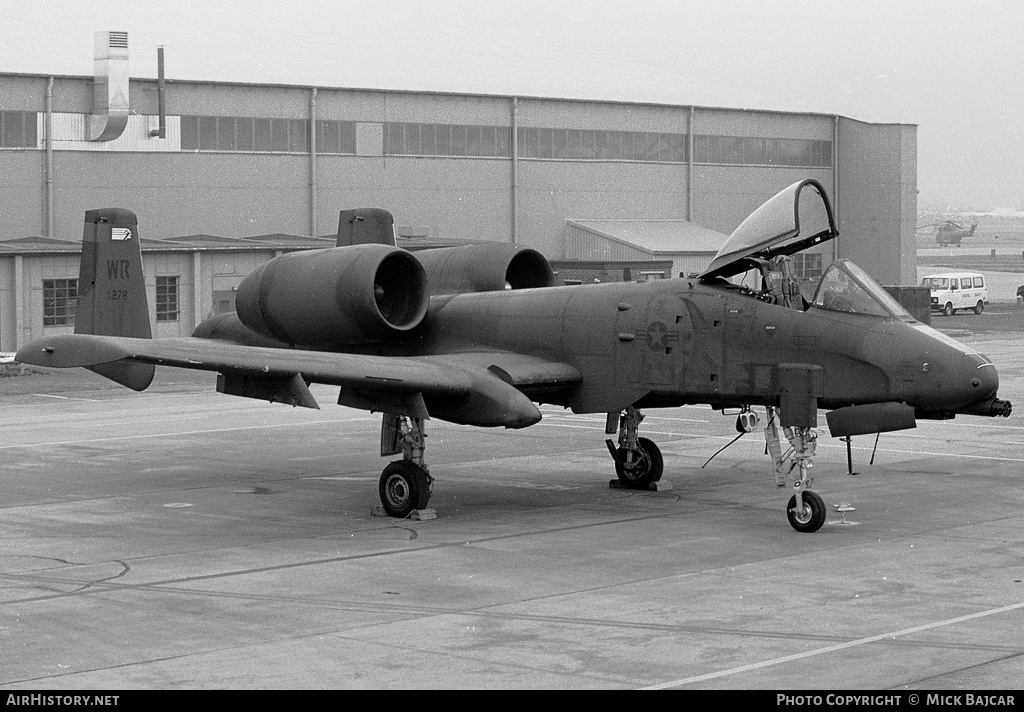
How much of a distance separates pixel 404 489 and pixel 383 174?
3512 cm

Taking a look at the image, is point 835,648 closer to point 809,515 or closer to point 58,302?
point 809,515

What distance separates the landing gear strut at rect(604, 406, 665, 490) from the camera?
62.3ft

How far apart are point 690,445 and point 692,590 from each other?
11.4 m

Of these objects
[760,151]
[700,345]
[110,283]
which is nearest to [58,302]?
[110,283]

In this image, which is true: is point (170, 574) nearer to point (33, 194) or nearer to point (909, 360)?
point (909, 360)

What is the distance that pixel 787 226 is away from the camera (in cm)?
1636

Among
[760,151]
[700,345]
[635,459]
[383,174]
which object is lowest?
[635,459]

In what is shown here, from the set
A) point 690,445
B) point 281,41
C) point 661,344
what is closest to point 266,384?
point 661,344

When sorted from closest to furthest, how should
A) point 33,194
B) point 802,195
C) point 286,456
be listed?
point 802,195 < point 286,456 < point 33,194

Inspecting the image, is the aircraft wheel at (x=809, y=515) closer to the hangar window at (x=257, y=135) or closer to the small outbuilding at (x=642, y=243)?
the hangar window at (x=257, y=135)

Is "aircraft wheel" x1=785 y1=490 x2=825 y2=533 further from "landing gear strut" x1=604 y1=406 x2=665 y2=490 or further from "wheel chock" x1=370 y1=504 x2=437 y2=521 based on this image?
"wheel chock" x1=370 y1=504 x2=437 y2=521

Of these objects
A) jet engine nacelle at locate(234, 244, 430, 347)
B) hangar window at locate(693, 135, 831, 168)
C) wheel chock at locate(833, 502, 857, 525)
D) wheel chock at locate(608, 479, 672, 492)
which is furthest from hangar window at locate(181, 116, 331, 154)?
wheel chock at locate(833, 502, 857, 525)

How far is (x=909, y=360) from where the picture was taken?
50.5ft
